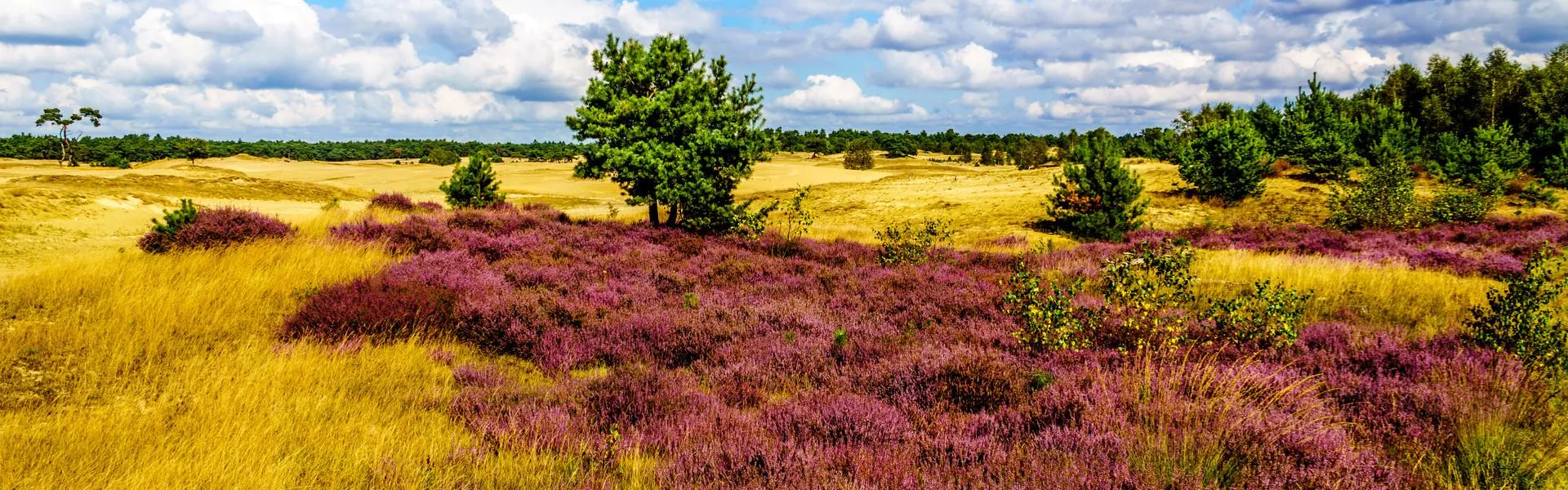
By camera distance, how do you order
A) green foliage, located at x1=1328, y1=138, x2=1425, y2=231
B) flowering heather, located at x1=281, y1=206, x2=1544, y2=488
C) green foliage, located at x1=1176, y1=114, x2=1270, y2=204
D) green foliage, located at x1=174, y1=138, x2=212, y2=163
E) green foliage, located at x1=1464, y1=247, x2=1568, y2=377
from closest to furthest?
flowering heather, located at x1=281, y1=206, x2=1544, y2=488 < green foliage, located at x1=1464, y1=247, x2=1568, y2=377 < green foliage, located at x1=1328, y1=138, x2=1425, y2=231 < green foliage, located at x1=1176, y1=114, x2=1270, y2=204 < green foliage, located at x1=174, y1=138, x2=212, y2=163

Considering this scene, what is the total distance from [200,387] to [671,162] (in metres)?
10.3

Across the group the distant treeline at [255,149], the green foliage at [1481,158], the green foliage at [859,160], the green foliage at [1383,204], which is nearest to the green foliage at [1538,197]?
the green foliage at [1481,158]

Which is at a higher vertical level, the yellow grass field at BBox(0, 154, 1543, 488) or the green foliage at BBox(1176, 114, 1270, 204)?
the green foliage at BBox(1176, 114, 1270, 204)

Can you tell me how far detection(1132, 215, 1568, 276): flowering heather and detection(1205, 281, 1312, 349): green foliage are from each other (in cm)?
864

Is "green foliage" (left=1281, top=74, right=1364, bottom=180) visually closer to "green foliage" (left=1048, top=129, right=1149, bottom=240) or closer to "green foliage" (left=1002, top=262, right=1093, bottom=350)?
"green foliage" (left=1048, top=129, right=1149, bottom=240)

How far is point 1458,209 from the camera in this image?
19812mm

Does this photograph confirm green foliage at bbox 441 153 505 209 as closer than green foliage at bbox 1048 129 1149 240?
No

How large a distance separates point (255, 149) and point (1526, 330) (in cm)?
15491

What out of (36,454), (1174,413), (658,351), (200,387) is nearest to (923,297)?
→ (658,351)

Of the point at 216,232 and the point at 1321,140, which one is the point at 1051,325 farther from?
the point at 1321,140

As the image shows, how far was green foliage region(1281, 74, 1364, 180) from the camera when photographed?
2980 cm

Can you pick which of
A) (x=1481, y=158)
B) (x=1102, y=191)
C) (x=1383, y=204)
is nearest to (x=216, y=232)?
(x=1102, y=191)

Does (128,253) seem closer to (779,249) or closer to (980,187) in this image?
(779,249)

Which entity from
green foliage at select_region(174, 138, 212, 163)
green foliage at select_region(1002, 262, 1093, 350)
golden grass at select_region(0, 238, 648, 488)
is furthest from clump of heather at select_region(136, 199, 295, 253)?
green foliage at select_region(174, 138, 212, 163)
